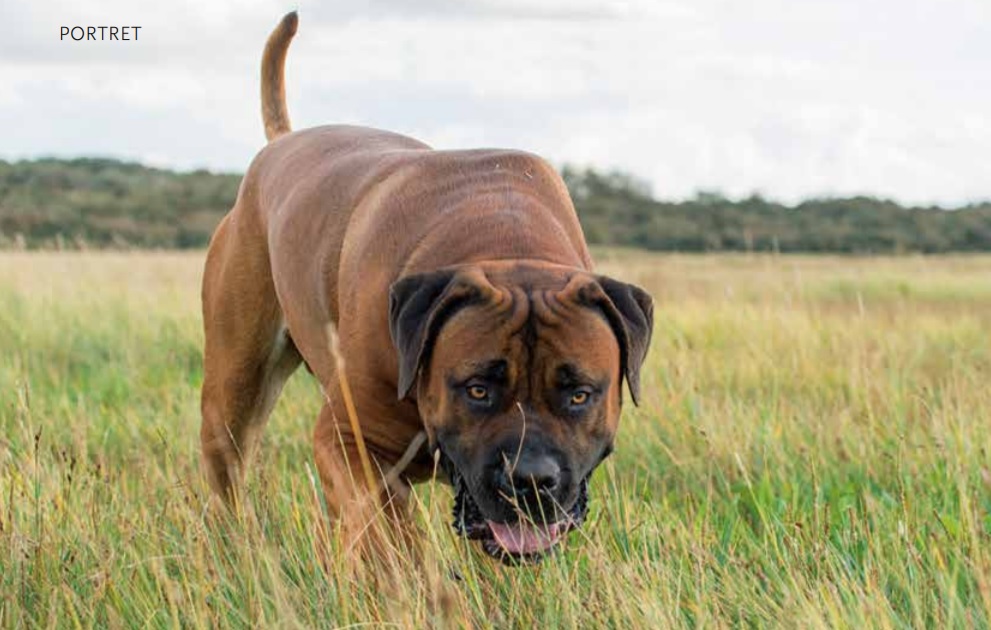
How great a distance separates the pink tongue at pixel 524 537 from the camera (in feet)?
11.1

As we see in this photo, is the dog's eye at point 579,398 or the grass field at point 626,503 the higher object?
the dog's eye at point 579,398

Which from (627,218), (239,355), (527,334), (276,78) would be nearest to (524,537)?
(527,334)

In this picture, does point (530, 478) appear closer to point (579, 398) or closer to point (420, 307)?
point (579, 398)

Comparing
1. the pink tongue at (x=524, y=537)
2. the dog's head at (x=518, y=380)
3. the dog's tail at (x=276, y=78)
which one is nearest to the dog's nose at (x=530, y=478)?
the dog's head at (x=518, y=380)

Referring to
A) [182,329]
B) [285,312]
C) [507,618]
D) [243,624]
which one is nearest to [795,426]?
[285,312]

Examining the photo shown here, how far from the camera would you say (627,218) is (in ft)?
115

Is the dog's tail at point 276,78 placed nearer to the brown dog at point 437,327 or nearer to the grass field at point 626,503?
the brown dog at point 437,327

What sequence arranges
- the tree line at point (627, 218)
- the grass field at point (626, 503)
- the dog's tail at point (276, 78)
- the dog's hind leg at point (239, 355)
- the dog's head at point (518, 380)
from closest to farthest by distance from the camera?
the grass field at point (626, 503) → the dog's head at point (518, 380) → the dog's hind leg at point (239, 355) → the dog's tail at point (276, 78) → the tree line at point (627, 218)

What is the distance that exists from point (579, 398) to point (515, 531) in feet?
1.23

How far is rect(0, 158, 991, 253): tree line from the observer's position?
32188 millimetres

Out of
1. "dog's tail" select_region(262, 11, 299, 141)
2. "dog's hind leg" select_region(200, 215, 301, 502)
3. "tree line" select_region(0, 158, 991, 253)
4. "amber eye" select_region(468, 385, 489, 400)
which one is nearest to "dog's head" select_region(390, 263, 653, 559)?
"amber eye" select_region(468, 385, 489, 400)

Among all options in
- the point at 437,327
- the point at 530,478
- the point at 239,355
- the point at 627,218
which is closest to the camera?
the point at 530,478

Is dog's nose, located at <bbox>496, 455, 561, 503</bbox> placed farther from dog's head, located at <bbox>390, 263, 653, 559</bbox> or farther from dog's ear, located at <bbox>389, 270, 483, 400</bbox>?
dog's ear, located at <bbox>389, 270, 483, 400</bbox>

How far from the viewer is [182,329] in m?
8.52
